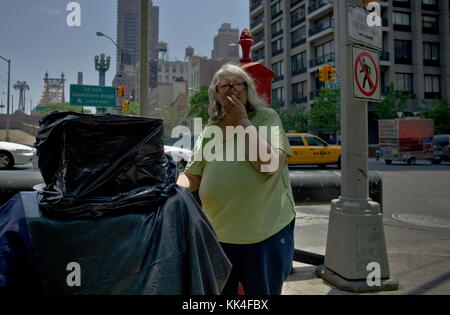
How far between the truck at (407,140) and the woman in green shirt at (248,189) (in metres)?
24.8

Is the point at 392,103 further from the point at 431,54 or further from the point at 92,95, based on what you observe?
the point at 92,95

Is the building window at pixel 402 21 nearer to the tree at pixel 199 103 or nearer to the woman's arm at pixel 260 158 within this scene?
the tree at pixel 199 103

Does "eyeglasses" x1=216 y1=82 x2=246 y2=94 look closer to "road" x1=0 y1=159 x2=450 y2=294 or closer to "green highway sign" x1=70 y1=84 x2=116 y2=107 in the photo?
"road" x1=0 y1=159 x2=450 y2=294

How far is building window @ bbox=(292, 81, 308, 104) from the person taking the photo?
43.8 meters

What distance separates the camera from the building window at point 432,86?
125ft

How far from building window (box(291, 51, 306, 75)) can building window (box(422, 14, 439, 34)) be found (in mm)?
12717

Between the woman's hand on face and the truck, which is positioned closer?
the woman's hand on face

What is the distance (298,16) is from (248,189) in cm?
4806

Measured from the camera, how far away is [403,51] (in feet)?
124

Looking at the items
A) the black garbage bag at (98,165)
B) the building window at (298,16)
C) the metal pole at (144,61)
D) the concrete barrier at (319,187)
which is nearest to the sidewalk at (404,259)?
the concrete barrier at (319,187)

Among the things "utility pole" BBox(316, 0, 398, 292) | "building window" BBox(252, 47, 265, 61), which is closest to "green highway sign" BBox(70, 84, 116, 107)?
"utility pole" BBox(316, 0, 398, 292)

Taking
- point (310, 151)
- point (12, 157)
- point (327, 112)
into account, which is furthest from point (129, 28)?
point (12, 157)

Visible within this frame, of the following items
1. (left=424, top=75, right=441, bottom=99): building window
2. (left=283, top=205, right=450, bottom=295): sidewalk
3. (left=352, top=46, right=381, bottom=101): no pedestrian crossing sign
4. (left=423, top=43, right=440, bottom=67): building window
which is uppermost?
(left=423, top=43, right=440, bottom=67): building window
